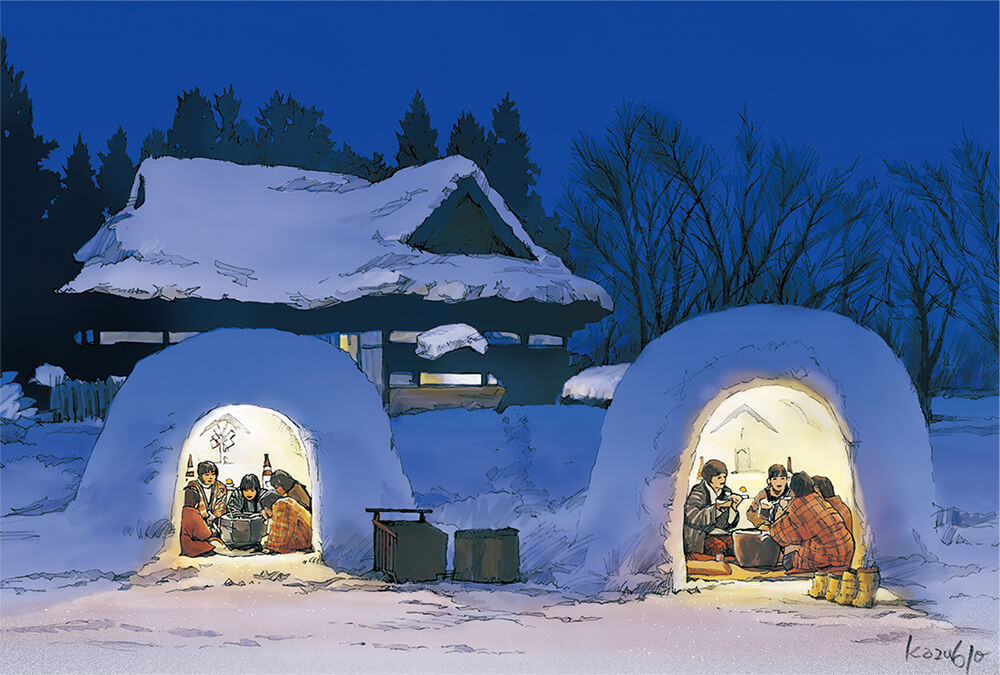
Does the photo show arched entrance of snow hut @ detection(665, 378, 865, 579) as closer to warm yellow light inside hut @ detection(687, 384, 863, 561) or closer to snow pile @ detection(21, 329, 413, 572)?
warm yellow light inside hut @ detection(687, 384, 863, 561)

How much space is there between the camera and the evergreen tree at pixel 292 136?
3559cm

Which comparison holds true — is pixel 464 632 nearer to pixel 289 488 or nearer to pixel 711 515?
pixel 711 515

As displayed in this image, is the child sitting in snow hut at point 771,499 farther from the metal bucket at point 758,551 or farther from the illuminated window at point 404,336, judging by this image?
the illuminated window at point 404,336

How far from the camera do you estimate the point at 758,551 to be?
389 inches

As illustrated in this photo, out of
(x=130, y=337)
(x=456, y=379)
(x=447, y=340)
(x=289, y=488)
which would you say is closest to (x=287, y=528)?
(x=289, y=488)

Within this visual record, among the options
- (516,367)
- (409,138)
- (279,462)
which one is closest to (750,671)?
(279,462)

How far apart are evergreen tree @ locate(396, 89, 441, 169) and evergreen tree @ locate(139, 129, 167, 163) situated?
8276 millimetres

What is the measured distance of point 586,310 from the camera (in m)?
21.6

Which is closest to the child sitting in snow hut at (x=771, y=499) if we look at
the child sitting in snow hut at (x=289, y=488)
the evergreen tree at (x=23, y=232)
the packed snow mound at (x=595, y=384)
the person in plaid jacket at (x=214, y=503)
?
the child sitting in snow hut at (x=289, y=488)

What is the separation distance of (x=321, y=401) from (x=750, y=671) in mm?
5071

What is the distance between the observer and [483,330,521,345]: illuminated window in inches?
808

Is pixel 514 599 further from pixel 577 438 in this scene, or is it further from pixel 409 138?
pixel 409 138

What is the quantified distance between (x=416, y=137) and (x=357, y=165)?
2722 mm
